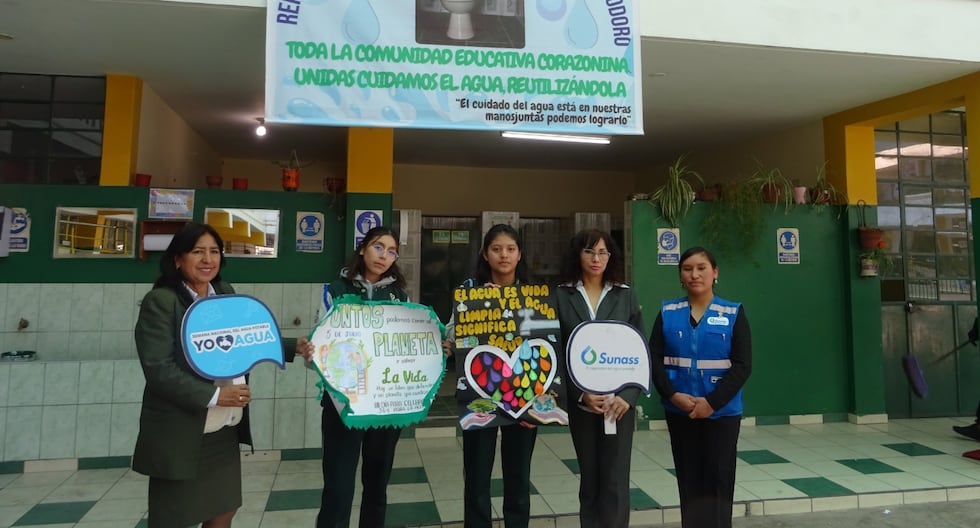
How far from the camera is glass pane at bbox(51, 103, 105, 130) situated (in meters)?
4.26

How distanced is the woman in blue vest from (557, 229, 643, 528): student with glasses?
0.24m

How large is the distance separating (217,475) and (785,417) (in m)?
4.80

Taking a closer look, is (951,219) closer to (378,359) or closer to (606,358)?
(606,358)

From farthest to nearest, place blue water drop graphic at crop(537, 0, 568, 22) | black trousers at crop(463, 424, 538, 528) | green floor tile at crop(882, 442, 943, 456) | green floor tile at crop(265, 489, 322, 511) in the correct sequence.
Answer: green floor tile at crop(882, 442, 943, 456) < green floor tile at crop(265, 489, 322, 511) < blue water drop graphic at crop(537, 0, 568, 22) < black trousers at crop(463, 424, 538, 528)

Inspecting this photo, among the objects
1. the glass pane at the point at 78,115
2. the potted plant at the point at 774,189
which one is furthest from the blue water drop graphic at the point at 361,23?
the potted plant at the point at 774,189

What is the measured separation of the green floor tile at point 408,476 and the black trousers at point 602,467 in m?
1.62

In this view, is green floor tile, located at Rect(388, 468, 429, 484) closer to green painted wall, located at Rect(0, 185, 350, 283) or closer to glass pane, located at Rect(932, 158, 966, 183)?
green painted wall, located at Rect(0, 185, 350, 283)

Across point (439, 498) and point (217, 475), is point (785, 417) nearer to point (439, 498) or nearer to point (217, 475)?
point (439, 498)

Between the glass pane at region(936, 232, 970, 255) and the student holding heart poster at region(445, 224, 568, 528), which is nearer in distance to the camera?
the student holding heart poster at region(445, 224, 568, 528)

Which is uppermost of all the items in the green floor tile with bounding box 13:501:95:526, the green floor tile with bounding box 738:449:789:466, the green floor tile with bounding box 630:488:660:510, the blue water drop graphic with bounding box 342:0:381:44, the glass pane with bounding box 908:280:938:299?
the blue water drop graphic with bounding box 342:0:381:44

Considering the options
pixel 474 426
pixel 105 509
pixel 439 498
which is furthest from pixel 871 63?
pixel 105 509

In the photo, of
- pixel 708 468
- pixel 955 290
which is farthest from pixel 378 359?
pixel 955 290

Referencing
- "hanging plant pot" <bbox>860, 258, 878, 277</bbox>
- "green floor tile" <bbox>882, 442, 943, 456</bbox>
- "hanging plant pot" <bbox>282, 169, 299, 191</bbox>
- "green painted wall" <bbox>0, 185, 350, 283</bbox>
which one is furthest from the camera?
"hanging plant pot" <bbox>860, 258, 878, 277</bbox>

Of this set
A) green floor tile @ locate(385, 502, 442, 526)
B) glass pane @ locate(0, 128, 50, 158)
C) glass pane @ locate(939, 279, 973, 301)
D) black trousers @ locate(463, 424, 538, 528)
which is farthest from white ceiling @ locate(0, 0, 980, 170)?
green floor tile @ locate(385, 502, 442, 526)
